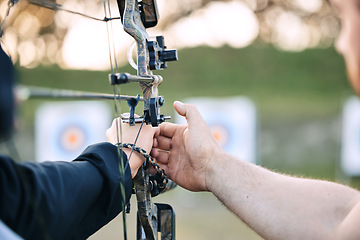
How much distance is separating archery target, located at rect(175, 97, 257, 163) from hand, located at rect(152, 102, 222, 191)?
305 cm

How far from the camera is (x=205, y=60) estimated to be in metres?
4.66

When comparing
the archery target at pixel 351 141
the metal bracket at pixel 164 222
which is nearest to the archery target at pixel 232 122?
the archery target at pixel 351 141

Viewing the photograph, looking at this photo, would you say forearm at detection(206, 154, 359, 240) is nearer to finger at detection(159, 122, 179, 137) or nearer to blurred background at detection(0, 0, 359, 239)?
finger at detection(159, 122, 179, 137)

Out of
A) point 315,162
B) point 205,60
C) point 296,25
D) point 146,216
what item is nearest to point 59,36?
point 146,216

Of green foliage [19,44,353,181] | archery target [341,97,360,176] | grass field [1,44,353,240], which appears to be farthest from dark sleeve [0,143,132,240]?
archery target [341,97,360,176]

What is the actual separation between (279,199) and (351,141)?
12.2ft

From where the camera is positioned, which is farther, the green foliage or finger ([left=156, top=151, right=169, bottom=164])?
the green foliage

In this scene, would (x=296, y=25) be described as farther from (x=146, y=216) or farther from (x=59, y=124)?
(x=146, y=216)

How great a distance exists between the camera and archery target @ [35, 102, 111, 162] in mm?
3846

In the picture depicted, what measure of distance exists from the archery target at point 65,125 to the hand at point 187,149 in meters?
2.81

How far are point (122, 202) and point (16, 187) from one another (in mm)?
234

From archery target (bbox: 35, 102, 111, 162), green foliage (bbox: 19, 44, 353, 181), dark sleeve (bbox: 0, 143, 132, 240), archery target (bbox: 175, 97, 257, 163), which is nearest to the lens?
dark sleeve (bbox: 0, 143, 132, 240)

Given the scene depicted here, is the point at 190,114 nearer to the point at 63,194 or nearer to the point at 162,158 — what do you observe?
the point at 162,158

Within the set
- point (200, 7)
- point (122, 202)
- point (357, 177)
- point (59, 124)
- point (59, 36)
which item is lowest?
point (357, 177)
